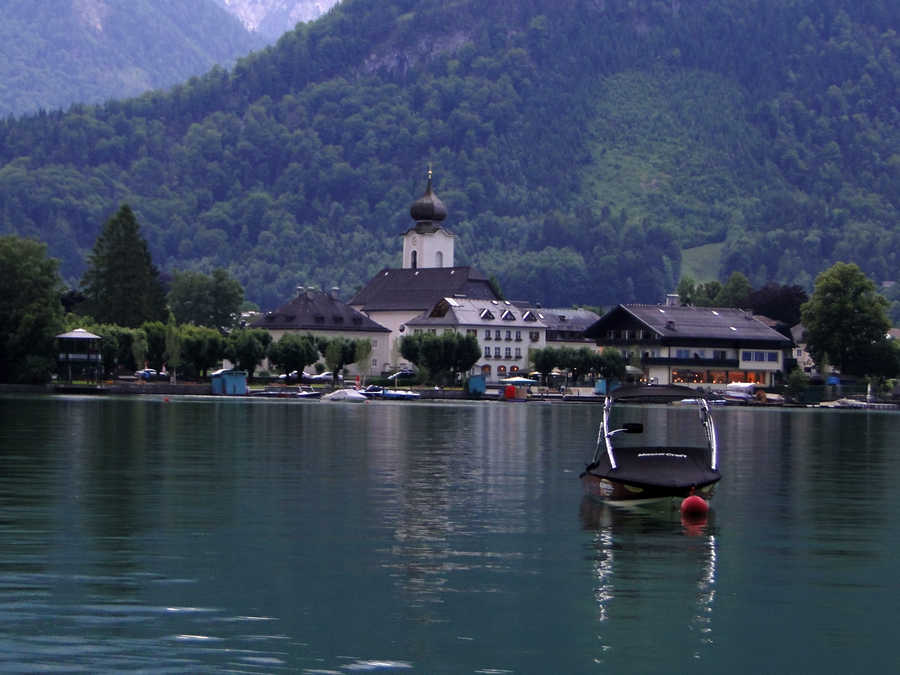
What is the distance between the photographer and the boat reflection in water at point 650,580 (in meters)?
28.7

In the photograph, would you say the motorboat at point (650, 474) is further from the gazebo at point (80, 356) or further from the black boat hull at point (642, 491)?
the gazebo at point (80, 356)

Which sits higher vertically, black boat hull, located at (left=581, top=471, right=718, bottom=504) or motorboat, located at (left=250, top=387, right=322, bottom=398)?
motorboat, located at (left=250, top=387, right=322, bottom=398)

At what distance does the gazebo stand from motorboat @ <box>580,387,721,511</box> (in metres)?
116

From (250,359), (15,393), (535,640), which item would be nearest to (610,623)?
(535,640)

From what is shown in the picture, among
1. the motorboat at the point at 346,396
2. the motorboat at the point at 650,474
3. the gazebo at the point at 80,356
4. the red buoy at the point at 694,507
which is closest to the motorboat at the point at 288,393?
the motorboat at the point at 346,396

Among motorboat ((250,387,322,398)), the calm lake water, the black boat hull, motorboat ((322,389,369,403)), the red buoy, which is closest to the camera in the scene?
the calm lake water

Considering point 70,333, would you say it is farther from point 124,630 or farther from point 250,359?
point 124,630

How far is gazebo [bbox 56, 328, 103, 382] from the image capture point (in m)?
165

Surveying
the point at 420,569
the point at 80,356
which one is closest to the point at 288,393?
the point at 80,356

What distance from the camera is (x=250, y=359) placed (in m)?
192

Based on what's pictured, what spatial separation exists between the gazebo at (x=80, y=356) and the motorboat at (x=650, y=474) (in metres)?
116

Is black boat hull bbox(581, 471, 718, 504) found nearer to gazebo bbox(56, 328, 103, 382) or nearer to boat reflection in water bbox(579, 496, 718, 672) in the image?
boat reflection in water bbox(579, 496, 718, 672)

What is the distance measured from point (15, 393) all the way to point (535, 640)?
132639 mm

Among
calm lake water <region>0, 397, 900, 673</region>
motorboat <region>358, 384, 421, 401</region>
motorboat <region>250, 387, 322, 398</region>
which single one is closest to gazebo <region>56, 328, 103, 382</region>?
motorboat <region>250, 387, 322, 398</region>
